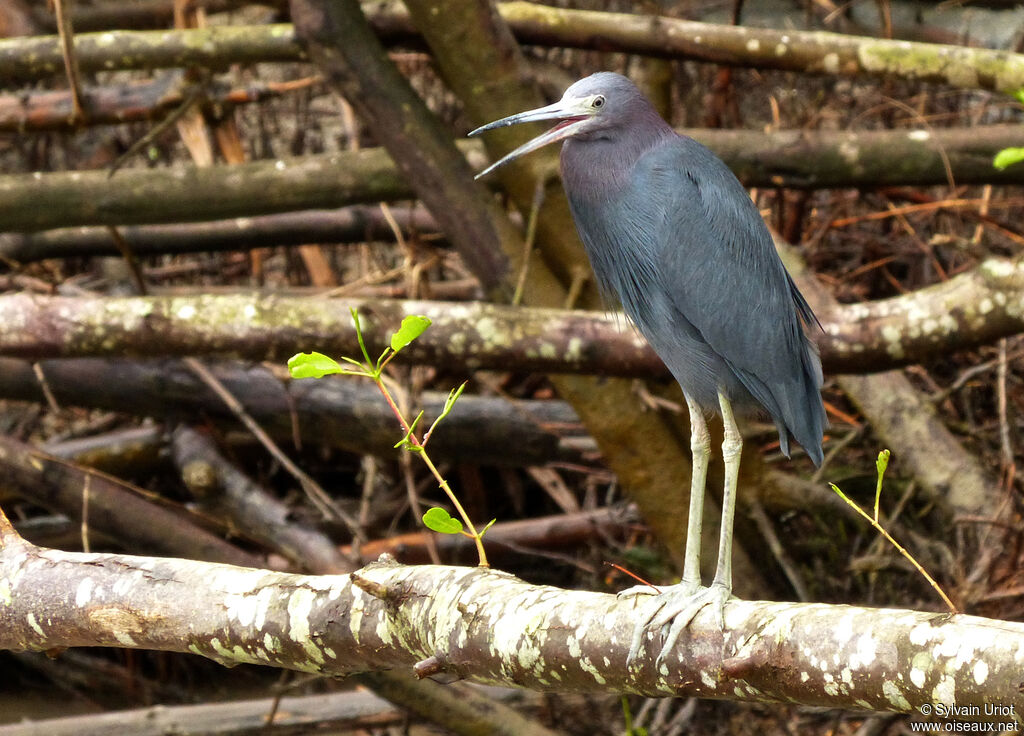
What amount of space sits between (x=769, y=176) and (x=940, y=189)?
54.6 inches

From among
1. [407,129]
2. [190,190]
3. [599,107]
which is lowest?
[190,190]

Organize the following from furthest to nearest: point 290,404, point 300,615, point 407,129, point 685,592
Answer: point 290,404 < point 407,129 < point 685,592 < point 300,615

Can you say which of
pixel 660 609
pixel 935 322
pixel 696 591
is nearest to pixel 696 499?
pixel 696 591

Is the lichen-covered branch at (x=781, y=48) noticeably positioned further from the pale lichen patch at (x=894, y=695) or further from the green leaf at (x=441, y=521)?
the pale lichen patch at (x=894, y=695)

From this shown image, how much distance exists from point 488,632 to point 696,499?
2.39ft

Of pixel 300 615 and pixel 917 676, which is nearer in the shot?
pixel 917 676

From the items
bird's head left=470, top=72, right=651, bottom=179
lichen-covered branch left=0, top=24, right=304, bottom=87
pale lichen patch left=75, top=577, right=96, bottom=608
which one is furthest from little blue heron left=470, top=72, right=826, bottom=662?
lichen-covered branch left=0, top=24, right=304, bottom=87

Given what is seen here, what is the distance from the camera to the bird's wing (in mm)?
2029

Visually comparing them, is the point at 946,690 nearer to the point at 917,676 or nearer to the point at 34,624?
the point at 917,676

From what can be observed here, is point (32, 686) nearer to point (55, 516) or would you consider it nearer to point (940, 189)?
point (55, 516)

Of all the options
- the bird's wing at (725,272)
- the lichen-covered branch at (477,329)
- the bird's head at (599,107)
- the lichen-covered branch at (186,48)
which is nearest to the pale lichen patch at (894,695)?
the bird's wing at (725,272)

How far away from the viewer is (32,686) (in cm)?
444

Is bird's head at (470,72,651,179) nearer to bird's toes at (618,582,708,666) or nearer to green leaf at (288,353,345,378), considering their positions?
green leaf at (288,353,345,378)

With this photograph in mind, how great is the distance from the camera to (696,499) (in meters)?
2.08
